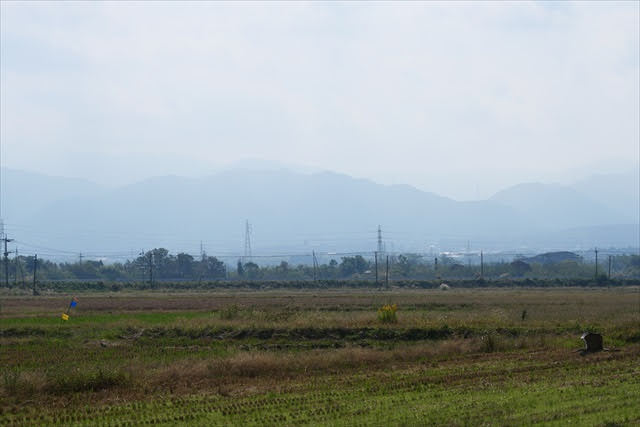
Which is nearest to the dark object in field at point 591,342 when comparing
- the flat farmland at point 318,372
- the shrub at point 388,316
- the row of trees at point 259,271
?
the flat farmland at point 318,372

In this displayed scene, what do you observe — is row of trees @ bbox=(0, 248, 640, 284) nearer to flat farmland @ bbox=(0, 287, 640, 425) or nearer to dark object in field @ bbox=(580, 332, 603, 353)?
flat farmland @ bbox=(0, 287, 640, 425)

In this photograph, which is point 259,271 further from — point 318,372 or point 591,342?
point 318,372

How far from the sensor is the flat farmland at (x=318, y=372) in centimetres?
1788

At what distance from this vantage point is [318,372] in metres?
25.5

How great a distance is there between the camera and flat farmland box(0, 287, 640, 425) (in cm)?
1788

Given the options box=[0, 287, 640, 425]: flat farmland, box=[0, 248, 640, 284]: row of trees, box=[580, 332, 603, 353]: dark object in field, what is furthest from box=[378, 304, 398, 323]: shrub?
box=[0, 248, 640, 284]: row of trees

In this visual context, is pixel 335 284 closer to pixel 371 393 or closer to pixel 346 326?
pixel 346 326

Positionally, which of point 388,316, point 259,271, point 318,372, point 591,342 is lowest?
point 318,372

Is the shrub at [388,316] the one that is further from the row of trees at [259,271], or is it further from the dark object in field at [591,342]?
the row of trees at [259,271]

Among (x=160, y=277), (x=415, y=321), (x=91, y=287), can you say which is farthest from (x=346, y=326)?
(x=160, y=277)

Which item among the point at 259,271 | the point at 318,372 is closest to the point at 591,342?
the point at 318,372

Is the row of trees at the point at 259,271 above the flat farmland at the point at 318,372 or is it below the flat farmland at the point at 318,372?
above

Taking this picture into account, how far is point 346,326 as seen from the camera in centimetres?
3831

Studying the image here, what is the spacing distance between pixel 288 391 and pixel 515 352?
11.4 meters
